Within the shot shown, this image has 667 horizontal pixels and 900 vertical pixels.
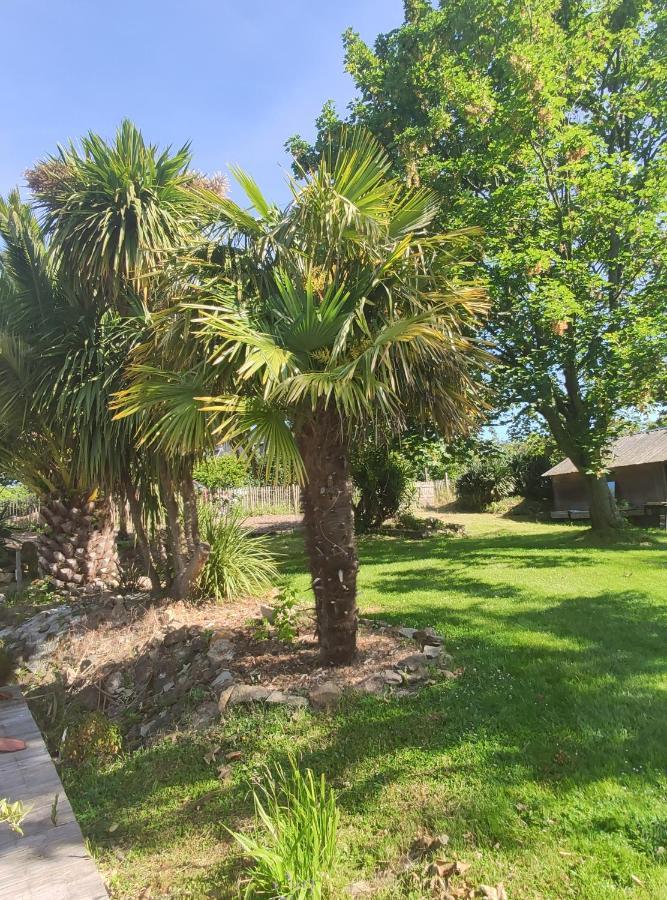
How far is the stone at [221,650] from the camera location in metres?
5.44

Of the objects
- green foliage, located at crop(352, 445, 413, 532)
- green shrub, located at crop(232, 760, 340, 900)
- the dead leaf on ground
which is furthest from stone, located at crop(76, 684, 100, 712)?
green foliage, located at crop(352, 445, 413, 532)

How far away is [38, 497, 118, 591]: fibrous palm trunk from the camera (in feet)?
31.5

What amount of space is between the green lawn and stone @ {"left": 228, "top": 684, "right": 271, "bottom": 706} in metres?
0.22

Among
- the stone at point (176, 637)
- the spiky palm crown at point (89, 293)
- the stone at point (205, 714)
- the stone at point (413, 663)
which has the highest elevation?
the spiky palm crown at point (89, 293)

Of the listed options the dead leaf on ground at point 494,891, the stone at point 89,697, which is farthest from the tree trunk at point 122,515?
the dead leaf on ground at point 494,891

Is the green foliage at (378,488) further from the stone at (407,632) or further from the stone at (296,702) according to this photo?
the stone at (296,702)

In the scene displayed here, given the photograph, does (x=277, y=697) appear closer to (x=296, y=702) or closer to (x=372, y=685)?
(x=296, y=702)

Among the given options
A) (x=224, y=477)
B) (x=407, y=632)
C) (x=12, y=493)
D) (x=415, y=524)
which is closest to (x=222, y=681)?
(x=407, y=632)

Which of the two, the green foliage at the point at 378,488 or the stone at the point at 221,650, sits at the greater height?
the green foliage at the point at 378,488

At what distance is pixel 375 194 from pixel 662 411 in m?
13.9

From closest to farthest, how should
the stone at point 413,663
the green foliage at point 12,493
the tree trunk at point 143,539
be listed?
1. the stone at point 413,663
2. the tree trunk at point 143,539
3. the green foliage at point 12,493

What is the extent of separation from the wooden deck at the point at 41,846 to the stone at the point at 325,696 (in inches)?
69.2

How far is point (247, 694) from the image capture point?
180 inches

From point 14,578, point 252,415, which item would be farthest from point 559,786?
point 14,578
